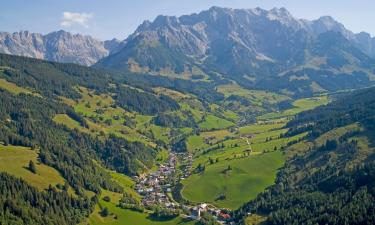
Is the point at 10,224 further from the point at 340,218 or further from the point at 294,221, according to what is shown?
the point at 340,218

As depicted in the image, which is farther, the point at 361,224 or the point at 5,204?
the point at 5,204

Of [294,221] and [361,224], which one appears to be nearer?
[361,224]

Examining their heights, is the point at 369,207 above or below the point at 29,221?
above

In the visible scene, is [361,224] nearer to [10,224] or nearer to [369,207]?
[369,207]

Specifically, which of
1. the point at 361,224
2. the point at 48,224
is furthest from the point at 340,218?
the point at 48,224

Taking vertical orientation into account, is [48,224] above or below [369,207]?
below

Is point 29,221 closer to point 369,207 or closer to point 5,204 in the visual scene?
point 5,204

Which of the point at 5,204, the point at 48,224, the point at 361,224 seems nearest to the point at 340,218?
the point at 361,224

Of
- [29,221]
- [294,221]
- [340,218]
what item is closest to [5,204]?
[29,221]
